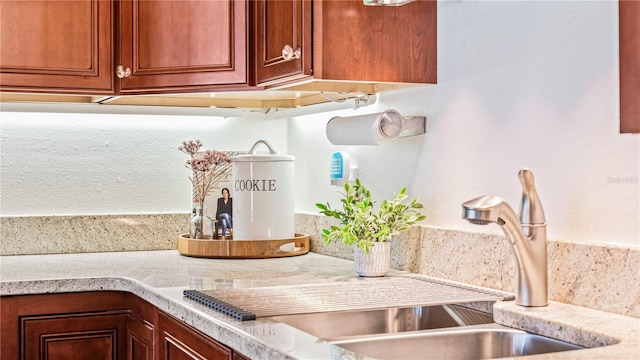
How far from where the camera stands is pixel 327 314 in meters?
1.74

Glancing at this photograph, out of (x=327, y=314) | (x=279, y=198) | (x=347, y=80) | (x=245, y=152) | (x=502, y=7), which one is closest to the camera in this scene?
(x=327, y=314)

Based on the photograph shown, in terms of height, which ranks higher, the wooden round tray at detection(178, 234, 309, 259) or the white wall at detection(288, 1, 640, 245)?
the white wall at detection(288, 1, 640, 245)

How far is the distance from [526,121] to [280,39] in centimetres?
74

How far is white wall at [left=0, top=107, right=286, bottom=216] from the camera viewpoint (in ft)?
9.50

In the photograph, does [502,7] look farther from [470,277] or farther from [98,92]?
[98,92]

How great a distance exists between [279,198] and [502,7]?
43.7 inches

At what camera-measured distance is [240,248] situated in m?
2.74

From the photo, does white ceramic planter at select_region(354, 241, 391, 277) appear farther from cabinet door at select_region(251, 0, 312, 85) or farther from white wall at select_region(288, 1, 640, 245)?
cabinet door at select_region(251, 0, 312, 85)

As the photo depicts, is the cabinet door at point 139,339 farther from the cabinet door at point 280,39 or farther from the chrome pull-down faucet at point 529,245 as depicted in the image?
the chrome pull-down faucet at point 529,245

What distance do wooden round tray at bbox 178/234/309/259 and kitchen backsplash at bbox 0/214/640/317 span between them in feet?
0.47

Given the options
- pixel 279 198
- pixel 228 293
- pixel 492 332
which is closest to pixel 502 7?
pixel 492 332

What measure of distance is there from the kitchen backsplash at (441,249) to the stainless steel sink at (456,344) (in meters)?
0.16

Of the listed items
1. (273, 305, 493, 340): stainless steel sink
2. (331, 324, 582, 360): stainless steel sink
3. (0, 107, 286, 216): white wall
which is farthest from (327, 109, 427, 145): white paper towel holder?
(0, 107, 286, 216): white wall

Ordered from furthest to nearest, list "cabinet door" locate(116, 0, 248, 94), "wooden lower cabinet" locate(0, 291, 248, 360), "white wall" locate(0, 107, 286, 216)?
1. "white wall" locate(0, 107, 286, 216)
2. "cabinet door" locate(116, 0, 248, 94)
3. "wooden lower cabinet" locate(0, 291, 248, 360)
